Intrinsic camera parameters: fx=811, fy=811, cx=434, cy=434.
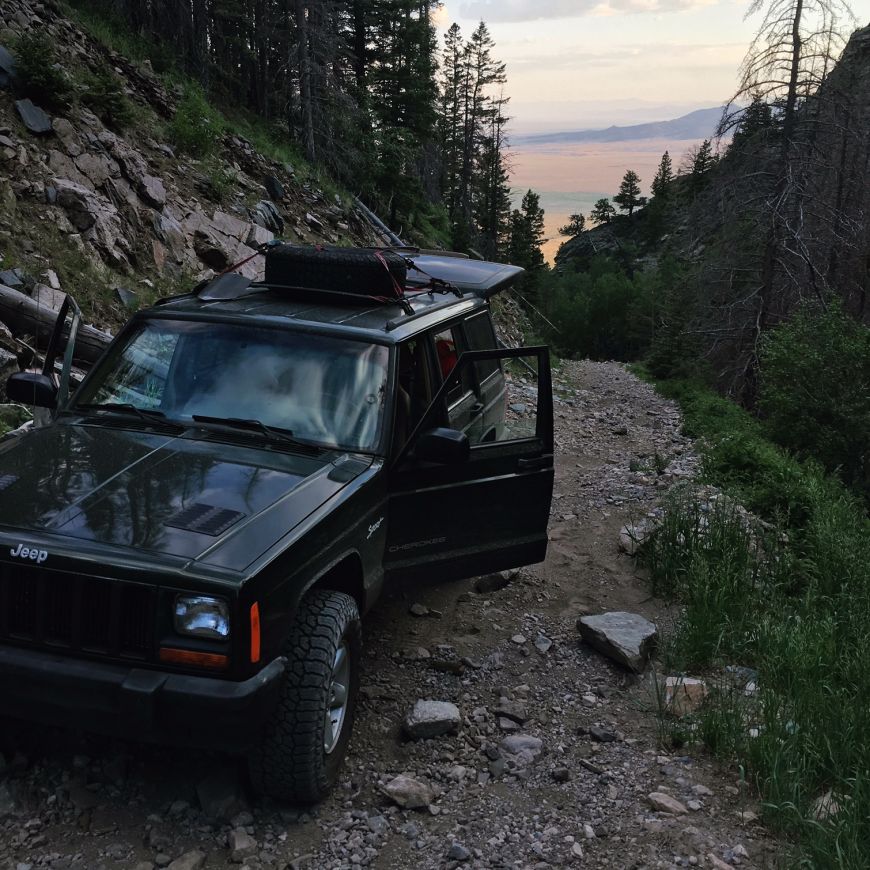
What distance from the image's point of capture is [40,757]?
3.72m

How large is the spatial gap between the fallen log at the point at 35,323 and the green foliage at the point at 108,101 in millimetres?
7418

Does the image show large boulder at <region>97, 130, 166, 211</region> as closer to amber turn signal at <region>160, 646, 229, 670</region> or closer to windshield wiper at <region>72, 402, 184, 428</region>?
windshield wiper at <region>72, 402, 184, 428</region>

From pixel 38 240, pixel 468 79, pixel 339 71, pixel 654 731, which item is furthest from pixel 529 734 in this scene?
pixel 468 79

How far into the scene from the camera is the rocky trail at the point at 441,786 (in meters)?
3.40

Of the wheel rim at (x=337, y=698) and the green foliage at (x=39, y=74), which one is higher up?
the green foliage at (x=39, y=74)

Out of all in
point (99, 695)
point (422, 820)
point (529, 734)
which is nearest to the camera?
point (99, 695)

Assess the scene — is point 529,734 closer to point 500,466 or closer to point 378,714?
point 378,714

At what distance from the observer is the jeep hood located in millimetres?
3188

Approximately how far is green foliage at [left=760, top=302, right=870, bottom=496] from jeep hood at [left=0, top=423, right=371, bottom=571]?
11933 mm

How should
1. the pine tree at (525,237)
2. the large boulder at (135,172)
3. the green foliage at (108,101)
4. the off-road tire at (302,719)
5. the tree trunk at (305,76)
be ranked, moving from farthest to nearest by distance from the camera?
the pine tree at (525,237) < the tree trunk at (305,76) < the green foliage at (108,101) < the large boulder at (135,172) < the off-road tire at (302,719)

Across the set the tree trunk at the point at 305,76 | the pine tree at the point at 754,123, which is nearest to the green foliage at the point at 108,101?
the tree trunk at the point at 305,76

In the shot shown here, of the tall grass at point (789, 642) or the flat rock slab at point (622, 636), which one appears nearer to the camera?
the tall grass at point (789, 642)

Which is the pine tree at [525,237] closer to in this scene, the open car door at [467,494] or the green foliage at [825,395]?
the green foliage at [825,395]

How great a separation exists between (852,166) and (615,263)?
7085 centimetres
